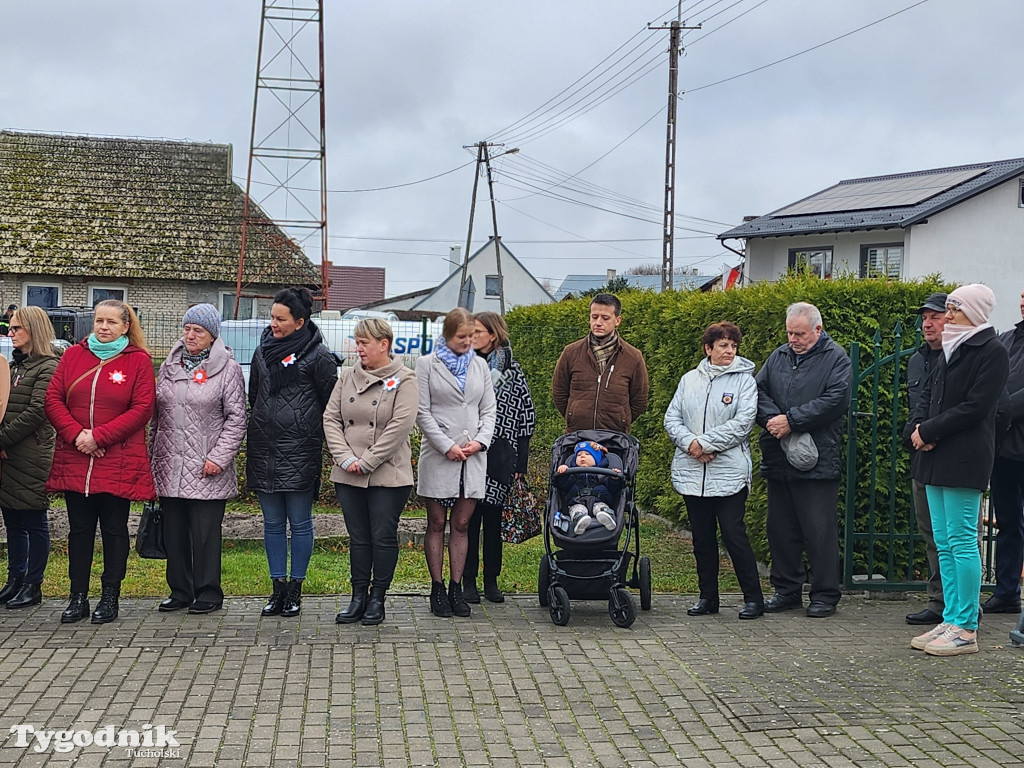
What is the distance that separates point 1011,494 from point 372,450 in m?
4.33

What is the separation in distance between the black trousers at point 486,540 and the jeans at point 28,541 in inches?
112

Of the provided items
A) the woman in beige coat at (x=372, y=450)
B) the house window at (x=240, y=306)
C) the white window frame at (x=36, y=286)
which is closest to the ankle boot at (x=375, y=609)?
the woman in beige coat at (x=372, y=450)

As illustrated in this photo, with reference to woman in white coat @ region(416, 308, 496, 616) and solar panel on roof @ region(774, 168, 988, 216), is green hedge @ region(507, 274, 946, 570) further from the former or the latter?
solar panel on roof @ region(774, 168, 988, 216)

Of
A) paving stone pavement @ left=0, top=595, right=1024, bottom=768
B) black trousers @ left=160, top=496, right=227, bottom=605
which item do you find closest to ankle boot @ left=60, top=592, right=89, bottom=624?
paving stone pavement @ left=0, top=595, right=1024, bottom=768

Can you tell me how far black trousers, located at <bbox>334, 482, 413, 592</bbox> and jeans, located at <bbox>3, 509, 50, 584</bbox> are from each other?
205 cm

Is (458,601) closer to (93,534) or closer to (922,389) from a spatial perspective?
(93,534)

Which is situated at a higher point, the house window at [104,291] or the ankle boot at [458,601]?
the house window at [104,291]

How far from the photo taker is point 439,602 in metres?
7.70

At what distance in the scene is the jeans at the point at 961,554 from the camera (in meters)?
6.87

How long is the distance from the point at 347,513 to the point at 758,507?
3.57 meters

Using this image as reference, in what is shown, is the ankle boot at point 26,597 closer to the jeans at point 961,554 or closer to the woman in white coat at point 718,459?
the woman in white coat at point 718,459

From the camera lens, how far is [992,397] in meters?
6.79

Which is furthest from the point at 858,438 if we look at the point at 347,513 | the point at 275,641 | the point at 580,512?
the point at 275,641

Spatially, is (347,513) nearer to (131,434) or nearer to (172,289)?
(131,434)
